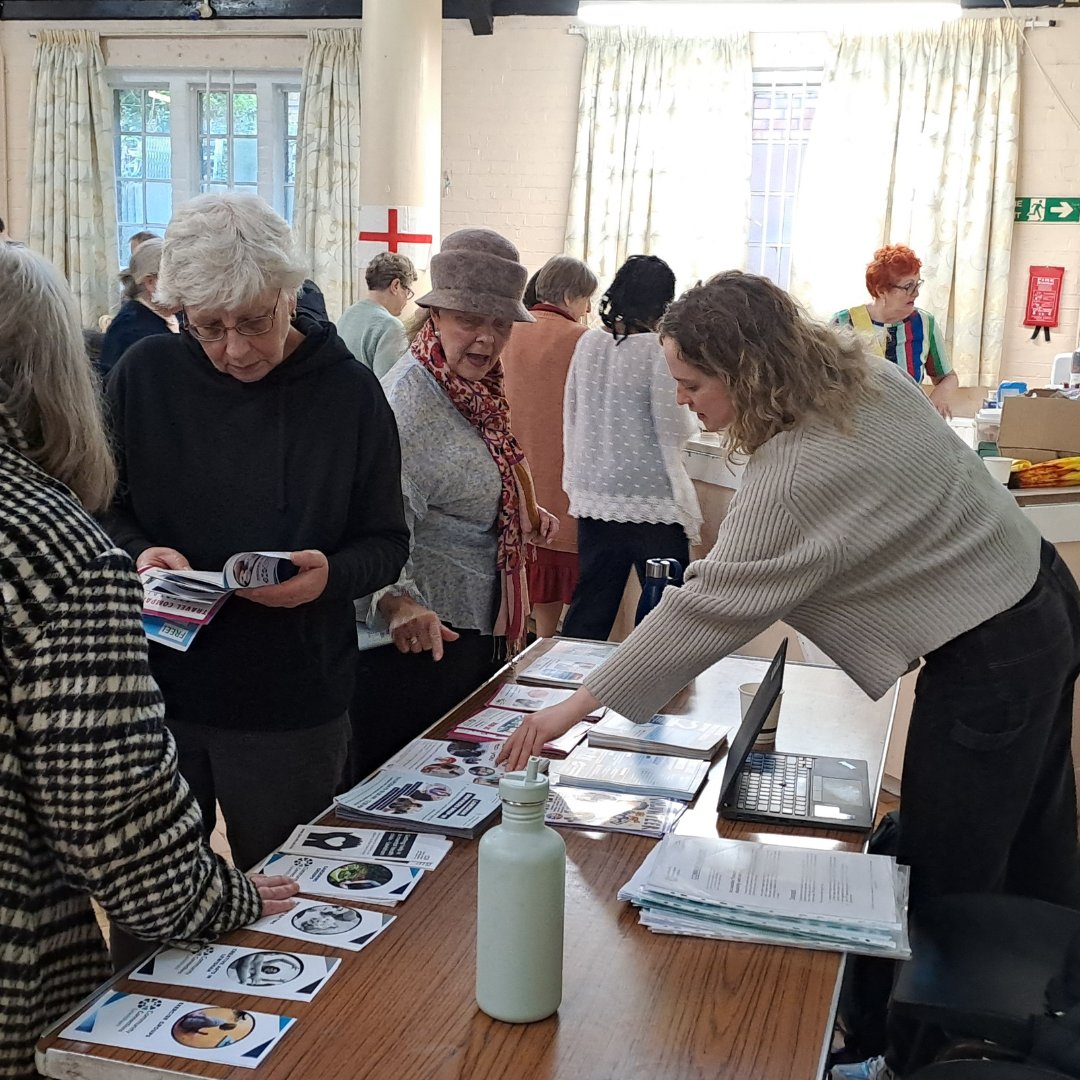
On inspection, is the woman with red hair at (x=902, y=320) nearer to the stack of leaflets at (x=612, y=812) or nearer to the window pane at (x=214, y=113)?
the stack of leaflets at (x=612, y=812)

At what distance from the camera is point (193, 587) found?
1.59 metres

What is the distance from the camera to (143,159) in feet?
24.6

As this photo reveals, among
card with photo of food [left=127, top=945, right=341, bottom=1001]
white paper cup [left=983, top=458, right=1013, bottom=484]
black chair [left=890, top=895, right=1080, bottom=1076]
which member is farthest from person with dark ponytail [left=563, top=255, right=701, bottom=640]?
card with photo of food [left=127, top=945, right=341, bottom=1001]

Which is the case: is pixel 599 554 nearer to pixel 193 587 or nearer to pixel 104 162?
pixel 193 587

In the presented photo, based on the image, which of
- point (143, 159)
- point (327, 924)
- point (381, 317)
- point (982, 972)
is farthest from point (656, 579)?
point (143, 159)

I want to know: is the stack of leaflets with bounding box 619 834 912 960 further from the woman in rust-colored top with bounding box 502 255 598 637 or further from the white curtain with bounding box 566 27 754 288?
the white curtain with bounding box 566 27 754 288

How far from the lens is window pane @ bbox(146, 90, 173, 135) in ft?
24.2

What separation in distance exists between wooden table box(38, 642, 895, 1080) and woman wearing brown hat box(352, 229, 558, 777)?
0.67m

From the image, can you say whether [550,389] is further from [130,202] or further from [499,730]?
[130,202]

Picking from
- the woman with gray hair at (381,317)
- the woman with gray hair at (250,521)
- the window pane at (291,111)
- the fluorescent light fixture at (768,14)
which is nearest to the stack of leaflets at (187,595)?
the woman with gray hair at (250,521)

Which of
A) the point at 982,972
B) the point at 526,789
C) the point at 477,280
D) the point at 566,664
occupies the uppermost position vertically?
the point at 477,280

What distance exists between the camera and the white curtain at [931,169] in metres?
6.14

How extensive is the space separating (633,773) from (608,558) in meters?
1.92

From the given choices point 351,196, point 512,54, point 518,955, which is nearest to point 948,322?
point 512,54
